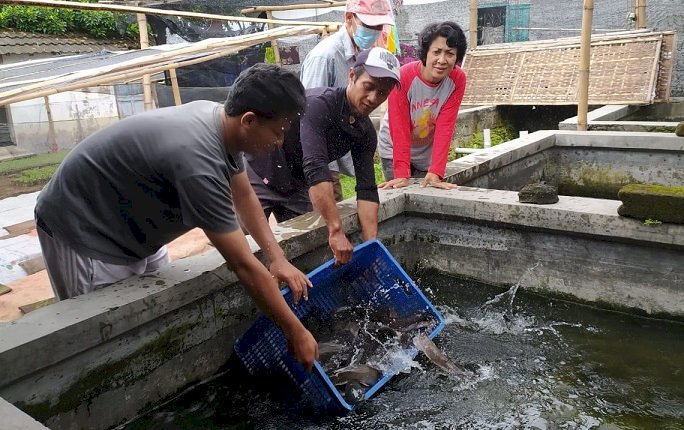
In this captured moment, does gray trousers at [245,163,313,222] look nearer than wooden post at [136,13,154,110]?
Yes

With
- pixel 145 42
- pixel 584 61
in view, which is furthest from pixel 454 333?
pixel 145 42

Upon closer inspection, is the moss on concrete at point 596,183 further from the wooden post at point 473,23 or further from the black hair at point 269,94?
the black hair at point 269,94

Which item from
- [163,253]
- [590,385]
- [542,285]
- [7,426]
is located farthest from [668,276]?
[7,426]

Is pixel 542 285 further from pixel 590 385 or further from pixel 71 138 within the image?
pixel 71 138

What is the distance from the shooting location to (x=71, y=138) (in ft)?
30.0

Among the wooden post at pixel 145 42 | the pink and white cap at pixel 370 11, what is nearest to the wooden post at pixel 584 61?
the pink and white cap at pixel 370 11

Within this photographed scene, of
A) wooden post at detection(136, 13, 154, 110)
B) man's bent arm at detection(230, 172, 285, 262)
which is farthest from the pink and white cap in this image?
wooden post at detection(136, 13, 154, 110)

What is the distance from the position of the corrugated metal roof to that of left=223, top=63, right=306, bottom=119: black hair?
11.6 m

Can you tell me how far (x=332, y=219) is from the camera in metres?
3.26

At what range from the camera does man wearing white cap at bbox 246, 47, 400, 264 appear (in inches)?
123

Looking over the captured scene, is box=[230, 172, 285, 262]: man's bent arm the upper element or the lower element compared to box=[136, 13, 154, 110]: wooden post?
lower

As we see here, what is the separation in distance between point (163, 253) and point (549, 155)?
498cm

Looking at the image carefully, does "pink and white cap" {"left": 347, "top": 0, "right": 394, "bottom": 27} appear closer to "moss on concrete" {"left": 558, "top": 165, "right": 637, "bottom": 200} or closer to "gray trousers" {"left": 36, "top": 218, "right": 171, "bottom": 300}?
"gray trousers" {"left": 36, "top": 218, "right": 171, "bottom": 300}

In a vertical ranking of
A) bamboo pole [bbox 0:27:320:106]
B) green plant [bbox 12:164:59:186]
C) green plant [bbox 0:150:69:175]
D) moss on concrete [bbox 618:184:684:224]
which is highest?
bamboo pole [bbox 0:27:320:106]
